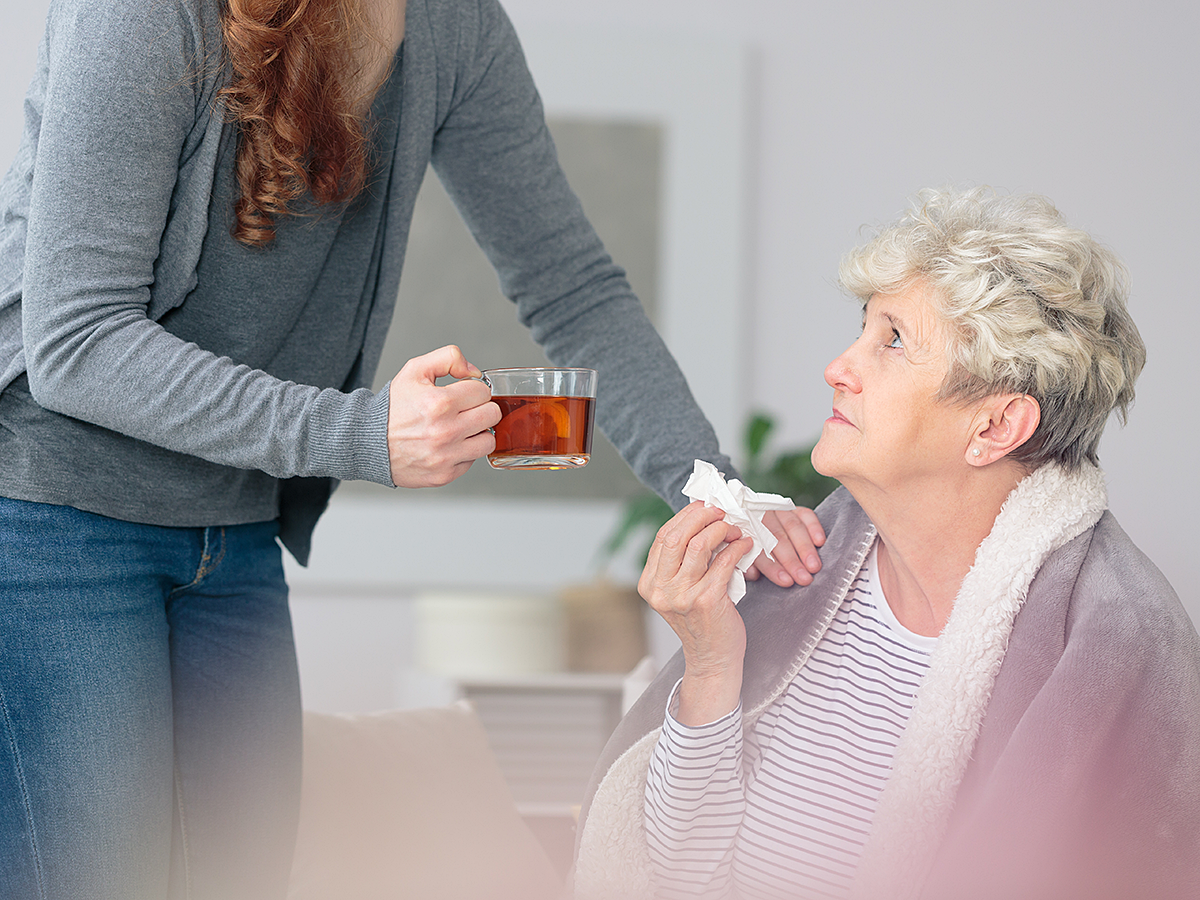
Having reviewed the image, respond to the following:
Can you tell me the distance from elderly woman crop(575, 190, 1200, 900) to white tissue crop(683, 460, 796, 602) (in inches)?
0.9

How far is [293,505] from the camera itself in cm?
139

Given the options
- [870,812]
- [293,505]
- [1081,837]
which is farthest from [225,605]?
[1081,837]

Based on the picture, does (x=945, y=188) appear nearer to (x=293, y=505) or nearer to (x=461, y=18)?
(x=461, y=18)

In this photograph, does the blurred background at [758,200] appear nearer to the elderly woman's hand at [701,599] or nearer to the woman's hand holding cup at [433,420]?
the elderly woman's hand at [701,599]

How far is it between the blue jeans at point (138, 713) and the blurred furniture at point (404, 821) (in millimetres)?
273

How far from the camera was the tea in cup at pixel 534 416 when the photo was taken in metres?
1.08

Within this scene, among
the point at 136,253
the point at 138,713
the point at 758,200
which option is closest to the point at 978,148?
the point at 758,200

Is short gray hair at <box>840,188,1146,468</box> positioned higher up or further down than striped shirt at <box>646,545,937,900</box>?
higher up

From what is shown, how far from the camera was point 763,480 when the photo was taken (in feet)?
8.82

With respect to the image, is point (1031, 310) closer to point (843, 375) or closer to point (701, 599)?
point (843, 375)

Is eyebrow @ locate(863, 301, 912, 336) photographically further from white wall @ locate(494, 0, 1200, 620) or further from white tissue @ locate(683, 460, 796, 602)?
white wall @ locate(494, 0, 1200, 620)

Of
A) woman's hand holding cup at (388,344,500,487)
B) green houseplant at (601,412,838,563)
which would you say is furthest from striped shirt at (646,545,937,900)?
green houseplant at (601,412,838,563)

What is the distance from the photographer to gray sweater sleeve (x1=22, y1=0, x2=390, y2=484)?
0.97 metres

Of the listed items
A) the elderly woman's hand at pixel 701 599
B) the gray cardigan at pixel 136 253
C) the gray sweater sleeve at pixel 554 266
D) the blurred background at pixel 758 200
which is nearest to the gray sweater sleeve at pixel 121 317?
the gray cardigan at pixel 136 253
